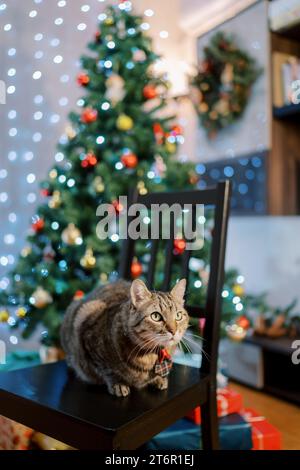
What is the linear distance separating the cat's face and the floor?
3.39ft

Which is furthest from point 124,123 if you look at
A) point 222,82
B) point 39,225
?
point 222,82

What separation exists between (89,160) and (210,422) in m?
1.12

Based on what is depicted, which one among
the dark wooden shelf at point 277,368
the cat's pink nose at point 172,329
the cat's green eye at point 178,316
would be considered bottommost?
the dark wooden shelf at point 277,368

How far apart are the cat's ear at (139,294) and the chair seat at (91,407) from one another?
8.3 inches

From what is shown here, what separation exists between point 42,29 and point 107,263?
129 centimetres

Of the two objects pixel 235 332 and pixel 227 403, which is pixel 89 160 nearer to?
pixel 235 332

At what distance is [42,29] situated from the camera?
1.99 meters

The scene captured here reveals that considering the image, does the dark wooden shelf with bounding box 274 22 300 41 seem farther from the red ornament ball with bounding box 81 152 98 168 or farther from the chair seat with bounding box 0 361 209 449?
the chair seat with bounding box 0 361 209 449

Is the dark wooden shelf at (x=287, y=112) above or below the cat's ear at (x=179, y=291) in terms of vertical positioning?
above

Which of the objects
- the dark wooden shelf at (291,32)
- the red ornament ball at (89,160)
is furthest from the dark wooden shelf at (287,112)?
the red ornament ball at (89,160)

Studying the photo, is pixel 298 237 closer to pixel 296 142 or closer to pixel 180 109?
pixel 296 142

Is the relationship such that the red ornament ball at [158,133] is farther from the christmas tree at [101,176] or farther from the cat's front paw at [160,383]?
the cat's front paw at [160,383]

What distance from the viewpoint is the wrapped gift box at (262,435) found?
52.3 inches

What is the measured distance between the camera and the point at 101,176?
1.65 meters
